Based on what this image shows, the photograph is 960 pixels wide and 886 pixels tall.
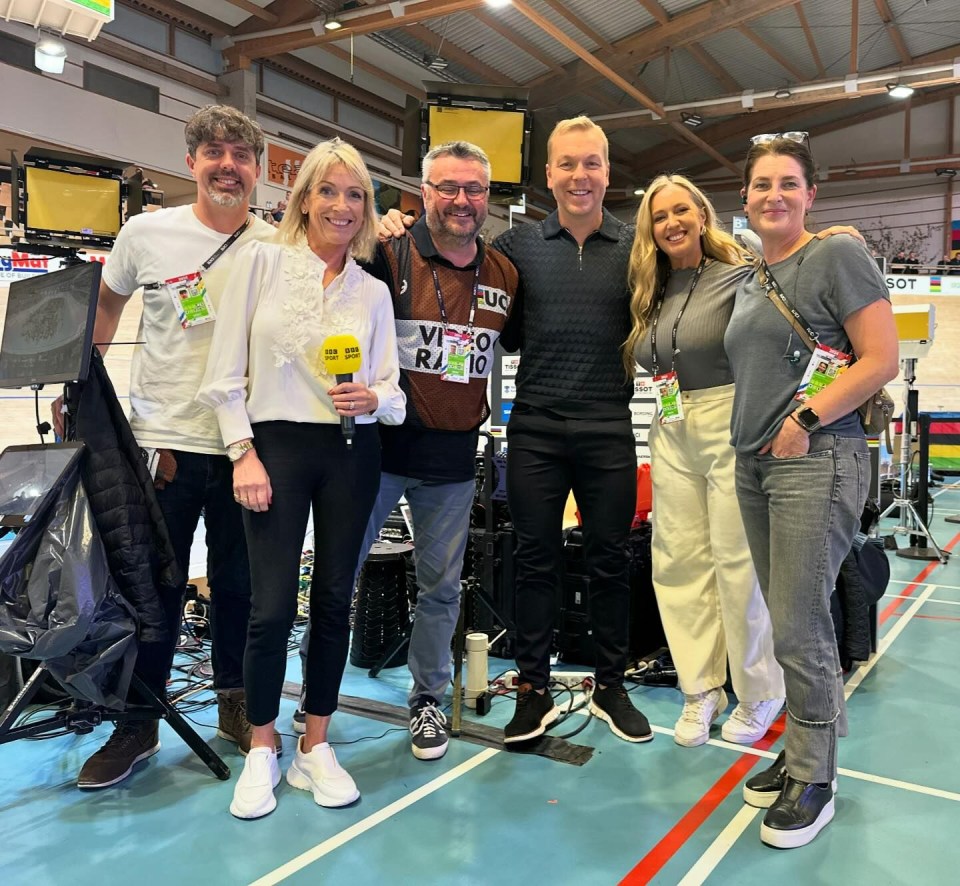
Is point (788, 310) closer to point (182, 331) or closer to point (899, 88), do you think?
point (182, 331)

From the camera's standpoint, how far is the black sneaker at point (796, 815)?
1849 mm

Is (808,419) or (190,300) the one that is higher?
(190,300)

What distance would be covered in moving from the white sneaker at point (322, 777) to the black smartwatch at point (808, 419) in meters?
1.50

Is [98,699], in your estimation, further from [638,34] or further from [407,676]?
[638,34]

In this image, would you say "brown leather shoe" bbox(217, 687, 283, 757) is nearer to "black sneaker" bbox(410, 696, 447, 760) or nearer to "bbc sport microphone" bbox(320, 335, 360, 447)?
"black sneaker" bbox(410, 696, 447, 760)

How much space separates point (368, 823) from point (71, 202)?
3.17 m

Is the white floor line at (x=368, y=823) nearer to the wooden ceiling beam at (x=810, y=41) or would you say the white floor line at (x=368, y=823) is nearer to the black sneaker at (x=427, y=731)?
the black sneaker at (x=427, y=731)

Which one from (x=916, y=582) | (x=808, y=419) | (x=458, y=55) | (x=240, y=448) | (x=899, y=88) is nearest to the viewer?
(x=808, y=419)

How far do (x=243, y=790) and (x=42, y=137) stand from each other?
764 centimetres

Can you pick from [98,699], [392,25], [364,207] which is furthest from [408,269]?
[392,25]

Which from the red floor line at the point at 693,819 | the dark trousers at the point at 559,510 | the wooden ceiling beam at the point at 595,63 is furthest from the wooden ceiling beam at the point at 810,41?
the red floor line at the point at 693,819

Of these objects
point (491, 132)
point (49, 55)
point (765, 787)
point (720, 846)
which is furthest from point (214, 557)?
point (49, 55)

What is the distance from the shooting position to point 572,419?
7.86ft

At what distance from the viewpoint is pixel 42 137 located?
7430 millimetres
